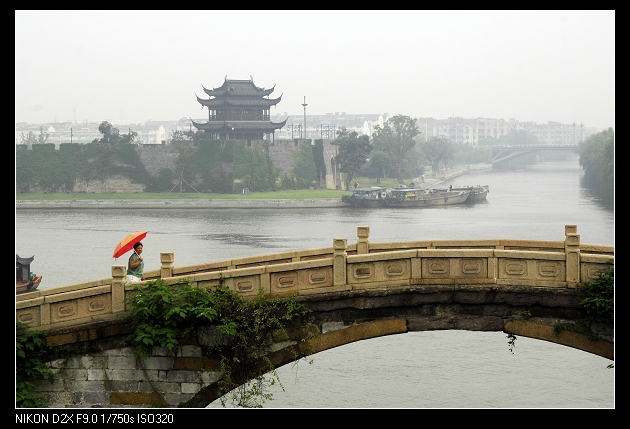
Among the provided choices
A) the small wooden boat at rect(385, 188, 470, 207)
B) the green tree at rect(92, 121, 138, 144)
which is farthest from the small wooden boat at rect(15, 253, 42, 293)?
the green tree at rect(92, 121, 138, 144)

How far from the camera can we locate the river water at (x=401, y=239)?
71.8 ft

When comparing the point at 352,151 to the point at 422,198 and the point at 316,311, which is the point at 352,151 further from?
the point at 316,311

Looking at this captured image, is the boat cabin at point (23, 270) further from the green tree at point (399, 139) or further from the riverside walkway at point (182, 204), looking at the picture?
the green tree at point (399, 139)

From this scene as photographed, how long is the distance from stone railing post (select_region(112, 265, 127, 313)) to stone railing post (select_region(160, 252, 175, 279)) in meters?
0.87

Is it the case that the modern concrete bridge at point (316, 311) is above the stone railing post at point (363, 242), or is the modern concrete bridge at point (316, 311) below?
below

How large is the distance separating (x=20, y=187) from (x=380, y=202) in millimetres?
29525

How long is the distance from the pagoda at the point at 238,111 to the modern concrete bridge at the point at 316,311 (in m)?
67.4

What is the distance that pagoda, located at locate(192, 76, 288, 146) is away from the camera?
79.4 m

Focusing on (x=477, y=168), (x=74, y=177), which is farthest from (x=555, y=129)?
(x=74, y=177)

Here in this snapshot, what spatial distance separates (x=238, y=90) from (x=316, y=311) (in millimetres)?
68706

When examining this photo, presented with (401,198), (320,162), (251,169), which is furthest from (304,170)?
(401,198)

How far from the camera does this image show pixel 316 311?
1245 centimetres

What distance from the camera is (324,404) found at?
68.2 feet

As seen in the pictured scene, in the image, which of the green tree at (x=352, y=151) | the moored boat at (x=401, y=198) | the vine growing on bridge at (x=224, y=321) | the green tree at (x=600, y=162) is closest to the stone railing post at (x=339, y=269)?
the vine growing on bridge at (x=224, y=321)
